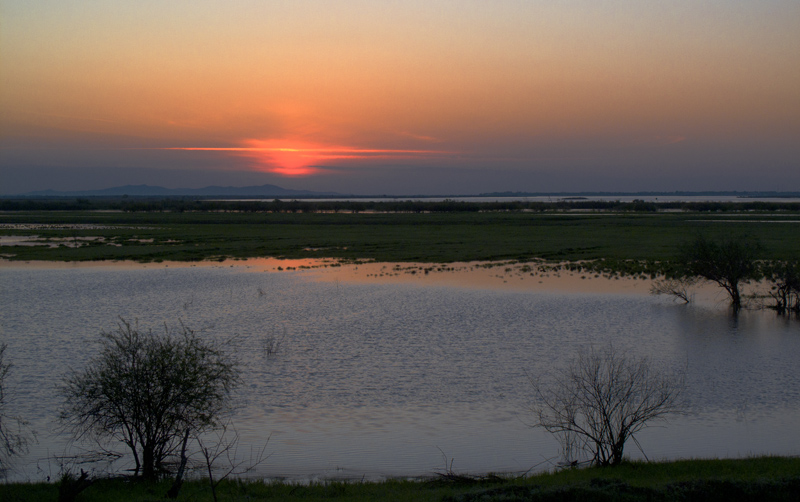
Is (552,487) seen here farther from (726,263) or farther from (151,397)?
(726,263)

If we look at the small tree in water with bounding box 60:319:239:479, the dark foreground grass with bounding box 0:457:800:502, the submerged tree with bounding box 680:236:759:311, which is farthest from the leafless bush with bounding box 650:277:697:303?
the small tree in water with bounding box 60:319:239:479

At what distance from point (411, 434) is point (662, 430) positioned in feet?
14.4

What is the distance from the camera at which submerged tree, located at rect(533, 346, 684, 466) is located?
948cm

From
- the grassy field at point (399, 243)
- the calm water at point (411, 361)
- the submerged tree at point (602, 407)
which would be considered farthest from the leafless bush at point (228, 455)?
the grassy field at point (399, 243)

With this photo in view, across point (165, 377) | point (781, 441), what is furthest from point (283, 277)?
point (781, 441)

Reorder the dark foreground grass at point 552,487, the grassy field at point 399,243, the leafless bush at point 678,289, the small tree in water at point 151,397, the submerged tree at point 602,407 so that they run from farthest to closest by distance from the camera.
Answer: the grassy field at point 399,243 → the leafless bush at point 678,289 → the submerged tree at point 602,407 → the small tree in water at point 151,397 → the dark foreground grass at point 552,487

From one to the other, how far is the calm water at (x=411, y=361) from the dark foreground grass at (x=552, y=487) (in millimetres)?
1079

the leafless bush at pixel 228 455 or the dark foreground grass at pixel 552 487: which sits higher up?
the dark foreground grass at pixel 552 487

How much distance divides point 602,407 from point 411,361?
22.2 ft

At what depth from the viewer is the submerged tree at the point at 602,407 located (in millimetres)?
9484

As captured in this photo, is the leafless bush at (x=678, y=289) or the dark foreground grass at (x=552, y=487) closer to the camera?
the dark foreground grass at (x=552, y=487)

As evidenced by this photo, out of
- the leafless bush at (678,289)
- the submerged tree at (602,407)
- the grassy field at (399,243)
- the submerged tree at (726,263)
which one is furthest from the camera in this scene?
the grassy field at (399,243)

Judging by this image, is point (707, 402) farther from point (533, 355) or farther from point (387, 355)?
point (387, 355)

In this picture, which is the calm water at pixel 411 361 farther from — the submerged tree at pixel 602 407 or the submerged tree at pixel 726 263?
the submerged tree at pixel 726 263
